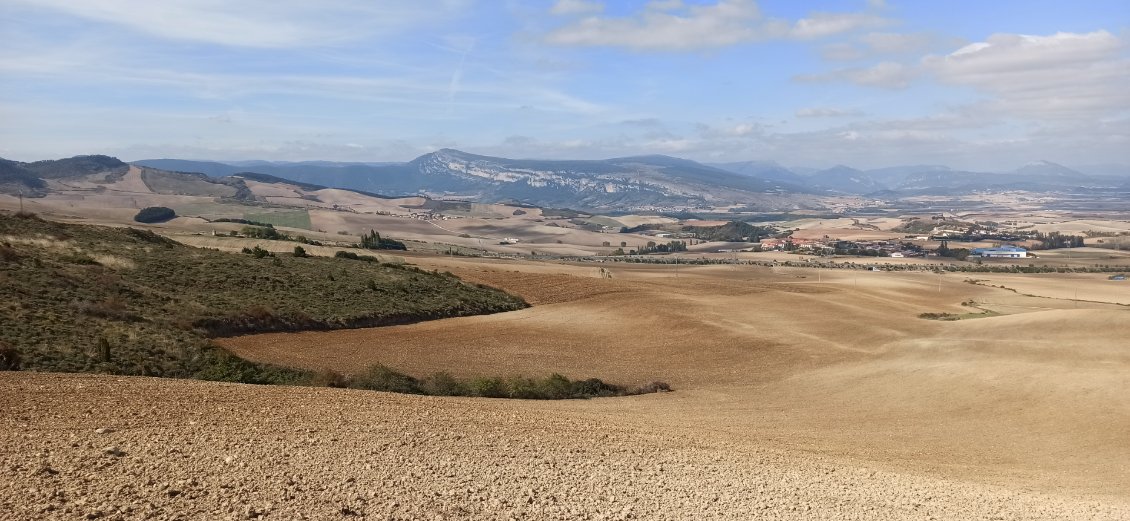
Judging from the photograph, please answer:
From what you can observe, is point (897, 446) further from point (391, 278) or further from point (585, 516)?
point (391, 278)

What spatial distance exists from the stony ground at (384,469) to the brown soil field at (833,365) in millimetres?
3174

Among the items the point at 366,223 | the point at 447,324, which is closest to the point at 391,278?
the point at 447,324

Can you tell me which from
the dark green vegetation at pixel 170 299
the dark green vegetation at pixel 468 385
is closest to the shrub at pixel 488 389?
the dark green vegetation at pixel 468 385

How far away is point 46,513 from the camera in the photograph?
1050cm

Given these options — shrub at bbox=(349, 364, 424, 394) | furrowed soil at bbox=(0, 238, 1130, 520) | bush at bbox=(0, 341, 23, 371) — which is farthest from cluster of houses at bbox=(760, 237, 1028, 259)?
bush at bbox=(0, 341, 23, 371)

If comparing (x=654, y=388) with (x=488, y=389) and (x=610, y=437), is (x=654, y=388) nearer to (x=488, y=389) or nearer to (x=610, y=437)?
(x=488, y=389)

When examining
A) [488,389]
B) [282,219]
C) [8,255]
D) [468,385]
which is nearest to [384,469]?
[488,389]

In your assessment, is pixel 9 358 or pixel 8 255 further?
pixel 8 255

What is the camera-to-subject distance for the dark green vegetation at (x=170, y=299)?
85.5ft

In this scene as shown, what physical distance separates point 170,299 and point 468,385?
65.5ft

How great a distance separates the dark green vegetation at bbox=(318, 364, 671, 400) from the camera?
26.3 metres

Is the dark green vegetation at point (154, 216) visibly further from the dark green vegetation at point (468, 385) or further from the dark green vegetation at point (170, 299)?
the dark green vegetation at point (468, 385)

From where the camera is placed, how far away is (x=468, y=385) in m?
27.7

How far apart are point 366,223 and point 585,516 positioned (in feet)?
589
